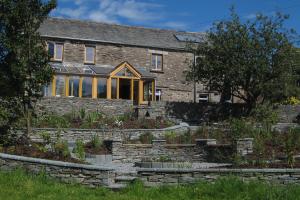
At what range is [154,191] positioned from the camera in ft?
34.1

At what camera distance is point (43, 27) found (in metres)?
34.8

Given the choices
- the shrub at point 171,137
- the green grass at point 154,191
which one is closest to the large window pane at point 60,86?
the shrub at point 171,137

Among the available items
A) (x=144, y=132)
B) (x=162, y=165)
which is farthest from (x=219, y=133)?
(x=162, y=165)

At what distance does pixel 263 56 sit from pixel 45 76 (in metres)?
17.1

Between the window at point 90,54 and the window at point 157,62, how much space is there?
4.82 metres

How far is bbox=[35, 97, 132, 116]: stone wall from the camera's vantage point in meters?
26.5

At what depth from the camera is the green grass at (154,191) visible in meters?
9.73

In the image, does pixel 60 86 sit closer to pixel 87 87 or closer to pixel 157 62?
pixel 87 87

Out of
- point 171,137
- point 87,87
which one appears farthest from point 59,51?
point 171,137

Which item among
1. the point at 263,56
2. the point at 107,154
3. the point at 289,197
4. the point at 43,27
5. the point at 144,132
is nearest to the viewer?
the point at 289,197

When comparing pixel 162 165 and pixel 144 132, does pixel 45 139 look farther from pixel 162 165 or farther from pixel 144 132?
pixel 144 132

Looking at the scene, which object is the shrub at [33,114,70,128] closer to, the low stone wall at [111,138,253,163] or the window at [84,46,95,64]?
the low stone wall at [111,138,253,163]

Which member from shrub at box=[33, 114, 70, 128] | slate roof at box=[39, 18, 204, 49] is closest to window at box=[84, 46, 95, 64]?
slate roof at box=[39, 18, 204, 49]

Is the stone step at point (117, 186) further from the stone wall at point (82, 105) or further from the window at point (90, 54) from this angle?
the window at point (90, 54)
